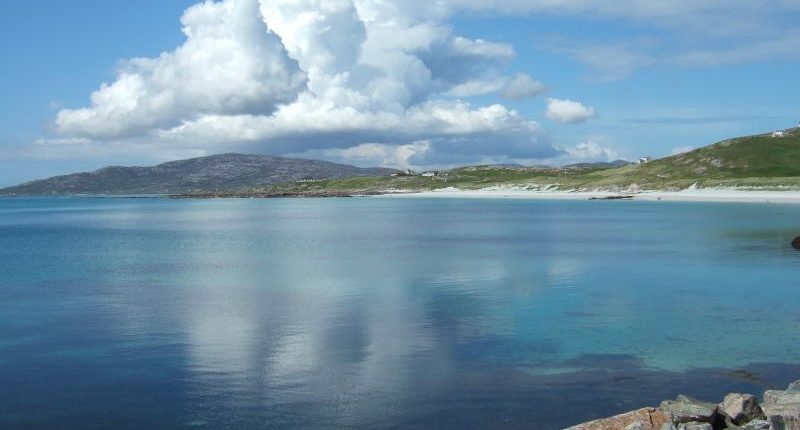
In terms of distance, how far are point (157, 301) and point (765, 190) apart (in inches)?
5308

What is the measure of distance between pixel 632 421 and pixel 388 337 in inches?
428

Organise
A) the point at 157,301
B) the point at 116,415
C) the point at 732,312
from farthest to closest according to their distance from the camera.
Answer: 1. the point at 157,301
2. the point at 732,312
3. the point at 116,415

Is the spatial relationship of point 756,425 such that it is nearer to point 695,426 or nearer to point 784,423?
point 784,423

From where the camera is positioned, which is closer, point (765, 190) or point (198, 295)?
point (198, 295)

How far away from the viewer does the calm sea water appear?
16.6 metres

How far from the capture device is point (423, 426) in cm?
1521

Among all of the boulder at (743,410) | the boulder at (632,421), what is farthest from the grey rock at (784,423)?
the boulder at (632,421)

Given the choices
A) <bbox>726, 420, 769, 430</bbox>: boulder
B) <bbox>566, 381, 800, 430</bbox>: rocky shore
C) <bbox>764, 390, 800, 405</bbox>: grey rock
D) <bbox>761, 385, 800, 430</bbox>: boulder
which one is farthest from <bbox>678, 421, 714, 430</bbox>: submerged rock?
<bbox>764, 390, 800, 405</bbox>: grey rock

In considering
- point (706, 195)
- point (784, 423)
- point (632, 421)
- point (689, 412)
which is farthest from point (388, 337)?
point (706, 195)

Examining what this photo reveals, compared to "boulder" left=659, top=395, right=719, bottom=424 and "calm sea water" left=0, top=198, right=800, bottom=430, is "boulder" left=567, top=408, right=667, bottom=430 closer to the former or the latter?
"boulder" left=659, top=395, right=719, bottom=424

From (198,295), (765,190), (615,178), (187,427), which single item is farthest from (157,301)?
(615,178)

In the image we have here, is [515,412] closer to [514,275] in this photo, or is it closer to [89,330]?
[89,330]

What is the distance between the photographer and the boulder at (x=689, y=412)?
13.5m

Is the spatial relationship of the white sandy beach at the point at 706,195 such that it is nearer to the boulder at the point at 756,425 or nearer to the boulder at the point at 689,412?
the boulder at the point at 689,412
